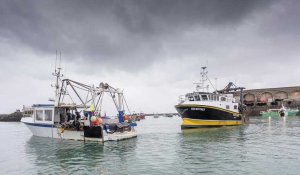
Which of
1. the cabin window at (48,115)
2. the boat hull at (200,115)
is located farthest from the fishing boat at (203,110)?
the cabin window at (48,115)

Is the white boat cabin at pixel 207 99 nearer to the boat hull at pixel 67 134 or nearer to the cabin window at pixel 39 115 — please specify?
the boat hull at pixel 67 134

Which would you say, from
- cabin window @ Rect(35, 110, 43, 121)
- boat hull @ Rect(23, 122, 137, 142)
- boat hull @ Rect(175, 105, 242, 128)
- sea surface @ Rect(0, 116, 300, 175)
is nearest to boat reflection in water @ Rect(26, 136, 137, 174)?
sea surface @ Rect(0, 116, 300, 175)

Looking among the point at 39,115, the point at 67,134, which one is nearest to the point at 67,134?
the point at 67,134

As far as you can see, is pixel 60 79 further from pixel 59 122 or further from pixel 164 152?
pixel 164 152

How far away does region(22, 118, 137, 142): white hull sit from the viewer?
26.3 metres

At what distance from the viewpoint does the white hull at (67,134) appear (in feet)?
86.2

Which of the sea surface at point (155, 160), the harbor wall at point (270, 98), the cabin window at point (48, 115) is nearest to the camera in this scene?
the sea surface at point (155, 160)

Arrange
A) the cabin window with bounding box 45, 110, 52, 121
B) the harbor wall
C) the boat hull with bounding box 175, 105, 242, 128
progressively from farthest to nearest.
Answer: the harbor wall → the boat hull with bounding box 175, 105, 242, 128 → the cabin window with bounding box 45, 110, 52, 121

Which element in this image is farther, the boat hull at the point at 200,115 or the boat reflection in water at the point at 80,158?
the boat hull at the point at 200,115

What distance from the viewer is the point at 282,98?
11656 cm

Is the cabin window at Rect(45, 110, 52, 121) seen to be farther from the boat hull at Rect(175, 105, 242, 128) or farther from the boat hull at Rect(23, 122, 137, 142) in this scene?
the boat hull at Rect(175, 105, 242, 128)

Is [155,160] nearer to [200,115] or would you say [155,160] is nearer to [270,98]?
[200,115]

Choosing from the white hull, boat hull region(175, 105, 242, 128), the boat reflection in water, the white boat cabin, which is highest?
the white boat cabin

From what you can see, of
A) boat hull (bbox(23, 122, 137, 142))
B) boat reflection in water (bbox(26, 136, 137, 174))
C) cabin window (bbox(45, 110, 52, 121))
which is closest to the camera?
boat reflection in water (bbox(26, 136, 137, 174))
